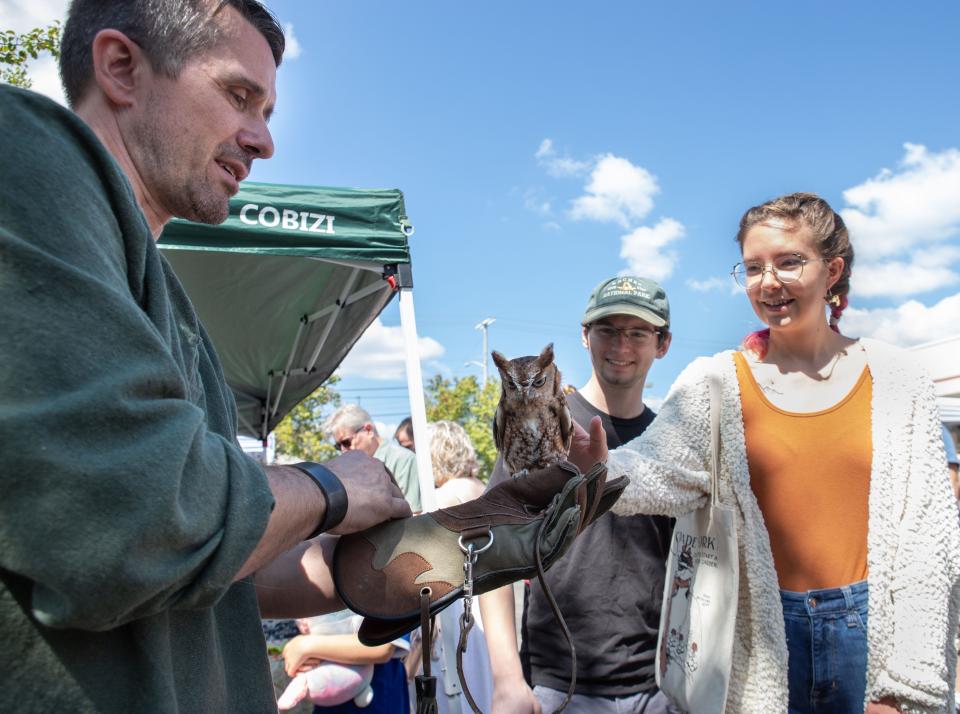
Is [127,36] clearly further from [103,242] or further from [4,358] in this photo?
[4,358]

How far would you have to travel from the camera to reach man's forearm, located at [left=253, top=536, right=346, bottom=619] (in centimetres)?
164

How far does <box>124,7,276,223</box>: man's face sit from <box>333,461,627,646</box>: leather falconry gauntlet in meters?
0.84

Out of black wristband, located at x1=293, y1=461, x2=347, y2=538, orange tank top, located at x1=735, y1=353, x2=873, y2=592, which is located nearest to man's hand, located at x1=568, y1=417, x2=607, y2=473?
orange tank top, located at x1=735, y1=353, x2=873, y2=592

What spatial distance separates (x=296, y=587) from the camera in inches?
65.0

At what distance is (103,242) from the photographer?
3.19ft

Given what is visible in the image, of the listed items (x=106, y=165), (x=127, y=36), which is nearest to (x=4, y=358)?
(x=106, y=165)

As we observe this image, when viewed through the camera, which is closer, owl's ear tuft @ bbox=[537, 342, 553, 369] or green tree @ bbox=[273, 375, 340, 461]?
owl's ear tuft @ bbox=[537, 342, 553, 369]

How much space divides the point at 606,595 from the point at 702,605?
45cm

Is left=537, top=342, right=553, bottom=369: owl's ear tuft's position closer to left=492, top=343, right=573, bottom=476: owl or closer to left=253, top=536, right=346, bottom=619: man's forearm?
left=492, top=343, right=573, bottom=476: owl

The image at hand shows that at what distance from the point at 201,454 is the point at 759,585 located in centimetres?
212

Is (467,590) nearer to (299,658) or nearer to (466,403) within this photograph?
(299,658)

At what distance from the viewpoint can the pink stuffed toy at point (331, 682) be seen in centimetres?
382

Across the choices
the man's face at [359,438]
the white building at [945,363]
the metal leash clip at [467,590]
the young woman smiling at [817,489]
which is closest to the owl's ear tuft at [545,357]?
the young woman smiling at [817,489]

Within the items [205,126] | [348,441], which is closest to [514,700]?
[205,126]
